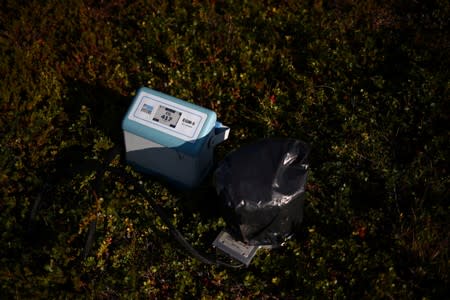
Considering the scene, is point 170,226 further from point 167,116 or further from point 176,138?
point 167,116

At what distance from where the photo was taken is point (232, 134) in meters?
4.10

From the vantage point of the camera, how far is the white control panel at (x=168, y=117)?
3.26 m

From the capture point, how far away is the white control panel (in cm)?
326

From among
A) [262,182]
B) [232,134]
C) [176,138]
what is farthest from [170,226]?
Result: [232,134]

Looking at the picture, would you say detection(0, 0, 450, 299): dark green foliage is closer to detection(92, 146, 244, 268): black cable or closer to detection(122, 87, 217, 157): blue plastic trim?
detection(92, 146, 244, 268): black cable

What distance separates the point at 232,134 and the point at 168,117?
929 millimetres

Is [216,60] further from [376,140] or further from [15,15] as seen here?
[15,15]

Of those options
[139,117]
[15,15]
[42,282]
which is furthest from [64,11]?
[42,282]

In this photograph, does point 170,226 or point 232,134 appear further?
point 232,134

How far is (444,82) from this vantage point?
14.1 feet

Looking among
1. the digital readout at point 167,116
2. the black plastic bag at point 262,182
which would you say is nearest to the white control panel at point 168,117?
the digital readout at point 167,116

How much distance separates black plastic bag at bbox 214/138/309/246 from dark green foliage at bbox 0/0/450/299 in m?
0.36

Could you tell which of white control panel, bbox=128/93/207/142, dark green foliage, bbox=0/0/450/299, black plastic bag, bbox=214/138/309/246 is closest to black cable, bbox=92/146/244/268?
dark green foliage, bbox=0/0/450/299

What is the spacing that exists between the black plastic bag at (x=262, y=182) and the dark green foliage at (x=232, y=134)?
0.36m
